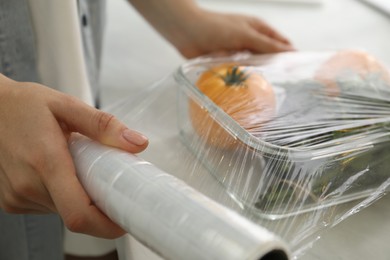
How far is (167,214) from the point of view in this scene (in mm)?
324

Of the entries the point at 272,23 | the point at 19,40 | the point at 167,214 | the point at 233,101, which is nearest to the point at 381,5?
the point at 272,23

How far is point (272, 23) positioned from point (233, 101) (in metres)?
A: 0.48

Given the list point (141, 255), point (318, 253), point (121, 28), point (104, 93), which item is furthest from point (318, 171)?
point (121, 28)

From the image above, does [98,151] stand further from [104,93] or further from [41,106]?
[104,93]

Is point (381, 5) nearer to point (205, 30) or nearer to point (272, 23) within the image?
point (272, 23)

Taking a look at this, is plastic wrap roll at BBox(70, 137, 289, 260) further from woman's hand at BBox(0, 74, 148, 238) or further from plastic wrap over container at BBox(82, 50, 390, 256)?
plastic wrap over container at BBox(82, 50, 390, 256)

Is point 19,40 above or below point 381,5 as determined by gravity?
above

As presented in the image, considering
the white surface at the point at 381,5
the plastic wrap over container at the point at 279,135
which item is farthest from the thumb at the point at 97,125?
the white surface at the point at 381,5

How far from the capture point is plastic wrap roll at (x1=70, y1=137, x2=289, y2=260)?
0.99 feet

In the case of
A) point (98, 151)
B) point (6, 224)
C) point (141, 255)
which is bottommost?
point (6, 224)

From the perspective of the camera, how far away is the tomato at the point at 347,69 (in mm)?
571

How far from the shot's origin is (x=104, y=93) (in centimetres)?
72

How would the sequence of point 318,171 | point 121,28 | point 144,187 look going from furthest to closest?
point 121,28 < point 318,171 < point 144,187

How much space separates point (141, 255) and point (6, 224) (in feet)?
0.92
